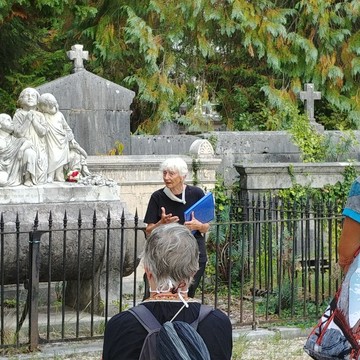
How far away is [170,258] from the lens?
352 cm

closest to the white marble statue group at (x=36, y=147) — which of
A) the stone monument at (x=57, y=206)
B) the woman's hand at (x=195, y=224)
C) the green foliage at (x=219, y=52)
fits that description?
the stone monument at (x=57, y=206)

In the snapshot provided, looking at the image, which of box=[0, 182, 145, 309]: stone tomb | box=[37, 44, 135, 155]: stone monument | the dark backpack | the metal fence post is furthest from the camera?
box=[37, 44, 135, 155]: stone monument

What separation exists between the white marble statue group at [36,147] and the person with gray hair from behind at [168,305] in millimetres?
5230

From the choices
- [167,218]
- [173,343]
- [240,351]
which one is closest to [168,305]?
[173,343]

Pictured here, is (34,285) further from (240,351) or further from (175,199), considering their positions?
(240,351)

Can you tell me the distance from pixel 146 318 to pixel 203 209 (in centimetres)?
380

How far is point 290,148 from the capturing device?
1405cm

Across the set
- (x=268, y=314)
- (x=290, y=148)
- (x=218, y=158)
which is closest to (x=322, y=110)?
(x=290, y=148)

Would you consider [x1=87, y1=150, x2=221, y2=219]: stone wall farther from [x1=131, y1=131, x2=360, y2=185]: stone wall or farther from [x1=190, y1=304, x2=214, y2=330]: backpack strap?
[x1=190, y1=304, x2=214, y2=330]: backpack strap

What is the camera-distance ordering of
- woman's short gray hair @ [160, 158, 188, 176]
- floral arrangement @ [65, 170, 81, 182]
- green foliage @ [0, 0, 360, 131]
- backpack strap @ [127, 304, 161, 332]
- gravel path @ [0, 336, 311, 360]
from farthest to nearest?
green foliage @ [0, 0, 360, 131], floral arrangement @ [65, 170, 81, 182], gravel path @ [0, 336, 311, 360], woman's short gray hair @ [160, 158, 188, 176], backpack strap @ [127, 304, 161, 332]

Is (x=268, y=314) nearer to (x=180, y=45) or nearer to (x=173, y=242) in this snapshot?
(x=173, y=242)

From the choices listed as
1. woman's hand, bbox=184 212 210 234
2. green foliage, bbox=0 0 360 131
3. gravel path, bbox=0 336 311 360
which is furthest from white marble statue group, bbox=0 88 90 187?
green foliage, bbox=0 0 360 131

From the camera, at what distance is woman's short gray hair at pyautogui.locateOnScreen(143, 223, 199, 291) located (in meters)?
3.52

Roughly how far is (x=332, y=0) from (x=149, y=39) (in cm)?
392
